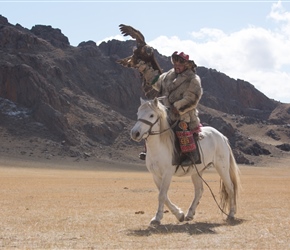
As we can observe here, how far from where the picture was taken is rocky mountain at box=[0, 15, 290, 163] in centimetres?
10994

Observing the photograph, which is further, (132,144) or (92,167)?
(132,144)

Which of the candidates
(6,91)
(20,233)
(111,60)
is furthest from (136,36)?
(111,60)

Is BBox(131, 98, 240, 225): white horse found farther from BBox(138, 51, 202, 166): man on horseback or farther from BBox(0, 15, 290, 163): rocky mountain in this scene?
BBox(0, 15, 290, 163): rocky mountain

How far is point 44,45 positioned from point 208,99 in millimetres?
67003

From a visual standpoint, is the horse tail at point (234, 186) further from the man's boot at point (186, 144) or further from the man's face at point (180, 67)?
the man's face at point (180, 67)

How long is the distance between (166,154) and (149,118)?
93cm

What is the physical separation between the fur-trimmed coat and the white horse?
424mm

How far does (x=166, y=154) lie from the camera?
1166 centimetres

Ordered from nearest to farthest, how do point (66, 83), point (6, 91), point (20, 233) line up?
point (20, 233)
point (6, 91)
point (66, 83)

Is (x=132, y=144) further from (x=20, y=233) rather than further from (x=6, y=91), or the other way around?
(x=20, y=233)

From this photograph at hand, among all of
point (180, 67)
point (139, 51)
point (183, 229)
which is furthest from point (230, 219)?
point (139, 51)

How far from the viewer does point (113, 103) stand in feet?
467

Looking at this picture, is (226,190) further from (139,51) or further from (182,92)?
(139,51)

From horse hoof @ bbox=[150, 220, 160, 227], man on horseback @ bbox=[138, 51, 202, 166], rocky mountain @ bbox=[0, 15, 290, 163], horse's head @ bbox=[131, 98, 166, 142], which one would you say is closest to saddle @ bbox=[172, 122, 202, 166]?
man on horseback @ bbox=[138, 51, 202, 166]
